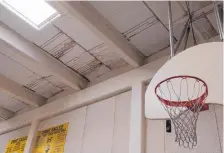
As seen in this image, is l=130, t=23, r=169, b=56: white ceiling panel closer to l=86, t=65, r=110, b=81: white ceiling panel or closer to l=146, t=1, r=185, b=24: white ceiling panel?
l=146, t=1, r=185, b=24: white ceiling panel

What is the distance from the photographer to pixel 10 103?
4066mm

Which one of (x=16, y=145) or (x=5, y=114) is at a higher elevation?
(x=5, y=114)

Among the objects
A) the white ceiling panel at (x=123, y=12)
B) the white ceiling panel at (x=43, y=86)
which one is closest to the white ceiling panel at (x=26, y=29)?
the white ceiling panel at (x=123, y=12)

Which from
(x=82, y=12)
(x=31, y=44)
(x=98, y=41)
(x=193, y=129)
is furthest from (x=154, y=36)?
(x=31, y=44)

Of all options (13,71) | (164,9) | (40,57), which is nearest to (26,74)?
(13,71)

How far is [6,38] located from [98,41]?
37.6 inches

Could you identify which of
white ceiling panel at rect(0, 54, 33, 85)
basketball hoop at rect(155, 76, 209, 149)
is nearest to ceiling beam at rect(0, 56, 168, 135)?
white ceiling panel at rect(0, 54, 33, 85)

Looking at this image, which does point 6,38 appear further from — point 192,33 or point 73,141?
point 192,33

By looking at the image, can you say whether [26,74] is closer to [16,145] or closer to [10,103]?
[10,103]

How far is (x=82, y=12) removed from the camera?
2303mm

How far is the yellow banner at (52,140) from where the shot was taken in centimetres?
323

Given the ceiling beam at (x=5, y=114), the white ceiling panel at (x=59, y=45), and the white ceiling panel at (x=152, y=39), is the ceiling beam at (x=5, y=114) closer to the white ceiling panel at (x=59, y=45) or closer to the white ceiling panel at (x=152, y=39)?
the white ceiling panel at (x=59, y=45)

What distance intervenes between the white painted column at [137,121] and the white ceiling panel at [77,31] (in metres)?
0.67

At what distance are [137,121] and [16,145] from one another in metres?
2.24
